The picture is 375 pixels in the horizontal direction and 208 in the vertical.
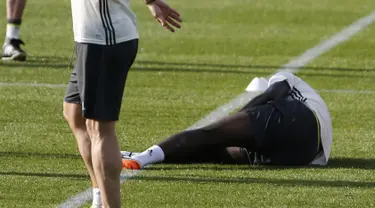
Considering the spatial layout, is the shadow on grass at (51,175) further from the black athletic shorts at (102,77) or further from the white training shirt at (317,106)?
the black athletic shorts at (102,77)

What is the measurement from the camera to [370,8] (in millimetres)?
18062

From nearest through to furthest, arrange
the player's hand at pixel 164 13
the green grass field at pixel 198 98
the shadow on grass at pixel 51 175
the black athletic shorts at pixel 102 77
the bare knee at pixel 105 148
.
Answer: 1. the black athletic shorts at pixel 102 77
2. the bare knee at pixel 105 148
3. the player's hand at pixel 164 13
4. the green grass field at pixel 198 98
5. the shadow on grass at pixel 51 175

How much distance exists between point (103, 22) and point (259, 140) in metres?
2.24

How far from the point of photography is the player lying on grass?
759 cm

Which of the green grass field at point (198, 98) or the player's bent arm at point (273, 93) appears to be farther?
the player's bent arm at point (273, 93)

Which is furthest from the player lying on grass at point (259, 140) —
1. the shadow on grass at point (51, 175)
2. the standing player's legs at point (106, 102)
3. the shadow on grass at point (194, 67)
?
the shadow on grass at point (194, 67)

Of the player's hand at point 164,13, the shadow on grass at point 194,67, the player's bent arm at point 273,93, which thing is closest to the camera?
the player's hand at point 164,13

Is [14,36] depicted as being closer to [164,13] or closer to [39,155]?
[39,155]

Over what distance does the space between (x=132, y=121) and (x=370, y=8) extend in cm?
943

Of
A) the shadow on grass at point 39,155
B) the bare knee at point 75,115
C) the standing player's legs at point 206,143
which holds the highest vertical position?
the bare knee at point 75,115

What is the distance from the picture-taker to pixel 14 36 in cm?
1262

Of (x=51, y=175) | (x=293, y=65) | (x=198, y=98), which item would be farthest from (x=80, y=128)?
(x=293, y=65)

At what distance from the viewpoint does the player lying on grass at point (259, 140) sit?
7.59 m

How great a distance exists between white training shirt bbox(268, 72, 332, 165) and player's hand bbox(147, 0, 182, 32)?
2.09 metres
